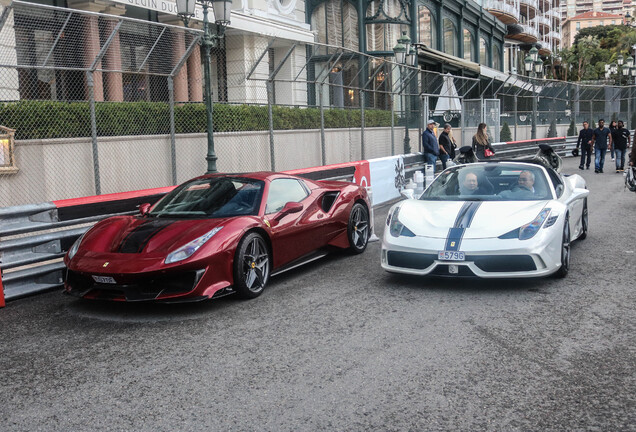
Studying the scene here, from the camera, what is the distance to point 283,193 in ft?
25.3

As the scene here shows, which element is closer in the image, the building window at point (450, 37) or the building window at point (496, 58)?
the building window at point (450, 37)

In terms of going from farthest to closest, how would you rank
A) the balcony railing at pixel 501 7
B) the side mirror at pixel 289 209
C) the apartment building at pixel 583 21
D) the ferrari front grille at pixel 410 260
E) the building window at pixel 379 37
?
1. the apartment building at pixel 583 21
2. the balcony railing at pixel 501 7
3. the building window at pixel 379 37
4. the side mirror at pixel 289 209
5. the ferrari front grille at pixel 410 260

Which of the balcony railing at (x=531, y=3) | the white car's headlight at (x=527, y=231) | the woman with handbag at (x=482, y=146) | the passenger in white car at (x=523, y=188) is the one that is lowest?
the white car's headlight at (x=527, y=231)

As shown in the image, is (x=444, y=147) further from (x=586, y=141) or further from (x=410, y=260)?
(x=410, y=260)

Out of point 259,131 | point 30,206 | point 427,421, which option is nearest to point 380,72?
point 259,131

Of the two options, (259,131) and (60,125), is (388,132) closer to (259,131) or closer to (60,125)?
(259,131)

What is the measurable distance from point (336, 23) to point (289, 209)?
2555 centimetres

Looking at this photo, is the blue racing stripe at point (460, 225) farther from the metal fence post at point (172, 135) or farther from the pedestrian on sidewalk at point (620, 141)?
the pedestrian on sidewalk at point (620, 141)

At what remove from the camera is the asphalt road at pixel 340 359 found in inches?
150

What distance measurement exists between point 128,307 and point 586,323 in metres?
4.04

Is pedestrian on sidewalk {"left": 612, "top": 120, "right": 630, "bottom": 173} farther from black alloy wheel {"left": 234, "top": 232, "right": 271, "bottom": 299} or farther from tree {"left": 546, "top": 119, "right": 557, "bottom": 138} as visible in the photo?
black alloy wheel {"left": 234, "top": 232, "right": 271, "bottom": 299}

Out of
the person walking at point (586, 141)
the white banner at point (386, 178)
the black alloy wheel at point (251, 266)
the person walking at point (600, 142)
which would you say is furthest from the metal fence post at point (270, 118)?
the person walking at point (586, 141)

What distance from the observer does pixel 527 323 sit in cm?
554

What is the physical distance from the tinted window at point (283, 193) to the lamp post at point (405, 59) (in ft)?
38.7
